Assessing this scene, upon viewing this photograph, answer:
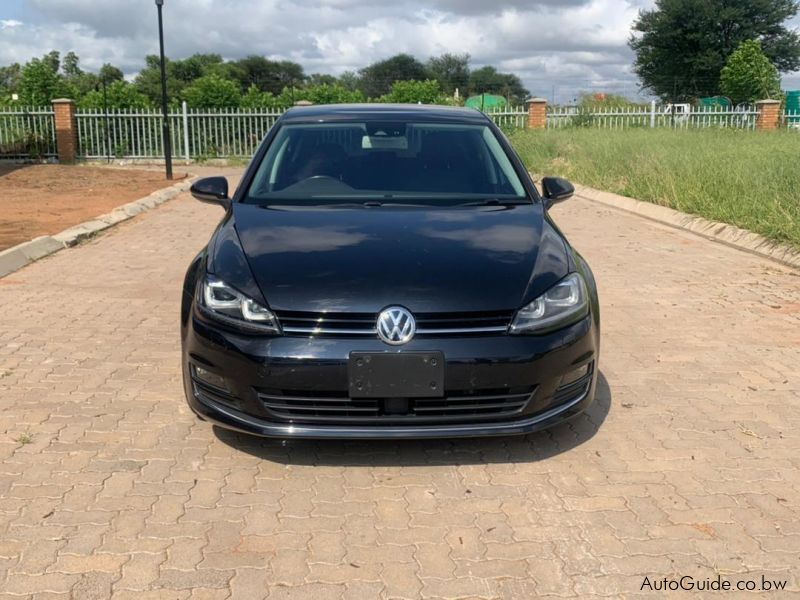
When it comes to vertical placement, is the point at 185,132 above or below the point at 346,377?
above

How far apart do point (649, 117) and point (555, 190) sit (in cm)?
2365

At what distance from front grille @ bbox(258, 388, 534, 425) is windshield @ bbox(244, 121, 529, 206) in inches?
55.6

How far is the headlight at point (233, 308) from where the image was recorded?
320 cm

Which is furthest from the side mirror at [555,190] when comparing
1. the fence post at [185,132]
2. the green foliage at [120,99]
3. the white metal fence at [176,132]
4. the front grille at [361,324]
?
the green foliage at [120,99]

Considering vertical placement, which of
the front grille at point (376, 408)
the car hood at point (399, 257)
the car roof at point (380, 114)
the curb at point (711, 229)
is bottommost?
the curb at point (711, 229)

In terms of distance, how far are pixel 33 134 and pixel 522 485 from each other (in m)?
25.1

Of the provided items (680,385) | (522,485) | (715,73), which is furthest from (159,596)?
(715,73)

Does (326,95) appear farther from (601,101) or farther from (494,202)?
(494,202)

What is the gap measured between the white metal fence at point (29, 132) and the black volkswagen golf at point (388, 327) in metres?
23.5

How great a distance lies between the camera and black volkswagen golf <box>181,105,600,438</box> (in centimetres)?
312

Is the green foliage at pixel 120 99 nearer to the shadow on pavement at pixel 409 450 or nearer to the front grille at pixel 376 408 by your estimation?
the shadow on pavement at pixel 409 450

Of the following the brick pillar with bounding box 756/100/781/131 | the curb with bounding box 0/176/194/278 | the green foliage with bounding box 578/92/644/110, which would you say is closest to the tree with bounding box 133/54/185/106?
the green foliage with bounding box 578/92/644/110

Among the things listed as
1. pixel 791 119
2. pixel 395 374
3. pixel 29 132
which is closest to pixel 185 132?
pixel 29 132

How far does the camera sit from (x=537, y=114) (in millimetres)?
27266
